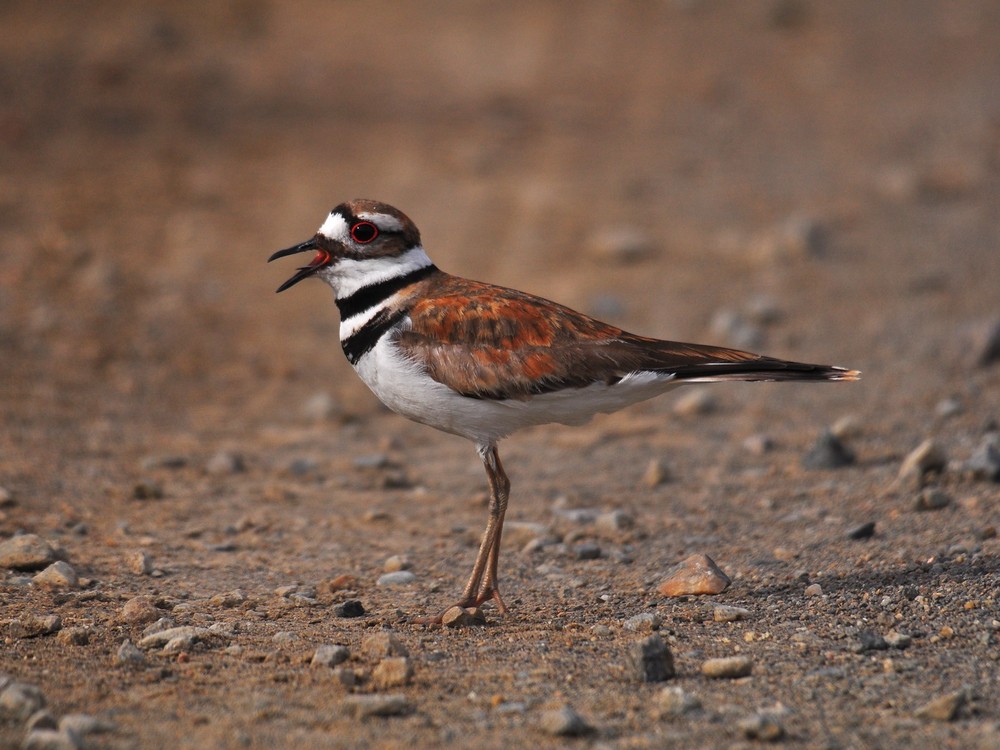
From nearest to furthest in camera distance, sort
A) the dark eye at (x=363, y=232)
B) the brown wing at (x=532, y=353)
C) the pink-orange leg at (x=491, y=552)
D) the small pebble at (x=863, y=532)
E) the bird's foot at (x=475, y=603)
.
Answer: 1. the bird's foot at (x=475, y=603)
2. the brown wing at (x=532, y=353)
3. the pink-orange leg at (x=491, y=552)
4. the dark eye at (x=363, y=232)
5. the small pebble at (x=863, y=532)

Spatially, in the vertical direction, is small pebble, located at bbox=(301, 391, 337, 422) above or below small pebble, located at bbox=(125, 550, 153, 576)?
above

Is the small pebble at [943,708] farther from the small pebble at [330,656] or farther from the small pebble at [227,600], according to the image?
the small pebble at [227,600]

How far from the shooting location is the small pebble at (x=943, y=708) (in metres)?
3.96

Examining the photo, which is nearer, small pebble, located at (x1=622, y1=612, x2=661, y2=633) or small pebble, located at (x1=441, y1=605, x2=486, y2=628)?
small pebble, located at (x1=622, y1=612, x2=661, y2=633)

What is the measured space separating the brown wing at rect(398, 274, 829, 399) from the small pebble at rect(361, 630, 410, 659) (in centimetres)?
115

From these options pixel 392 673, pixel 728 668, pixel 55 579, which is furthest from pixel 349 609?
pixel 728 668

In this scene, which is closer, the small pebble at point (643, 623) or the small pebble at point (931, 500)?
the small pebble at point (643, 623)

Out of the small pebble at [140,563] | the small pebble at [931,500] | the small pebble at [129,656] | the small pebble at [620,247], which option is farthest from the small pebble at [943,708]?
the small pebble at [620,247]

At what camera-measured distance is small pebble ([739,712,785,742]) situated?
3.85 m

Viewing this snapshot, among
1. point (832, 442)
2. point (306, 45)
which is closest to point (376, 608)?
point (832, 442)

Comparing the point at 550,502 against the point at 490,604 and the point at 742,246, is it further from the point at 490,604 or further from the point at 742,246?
the point at 742,246

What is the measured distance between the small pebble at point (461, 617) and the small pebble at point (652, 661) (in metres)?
0.93

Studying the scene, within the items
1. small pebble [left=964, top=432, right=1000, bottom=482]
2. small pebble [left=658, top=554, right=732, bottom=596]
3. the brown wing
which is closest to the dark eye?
the brown wing

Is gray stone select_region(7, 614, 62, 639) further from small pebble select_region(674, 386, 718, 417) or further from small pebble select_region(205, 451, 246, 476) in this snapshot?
small pebble select_region(674, 386, 718, 417)
